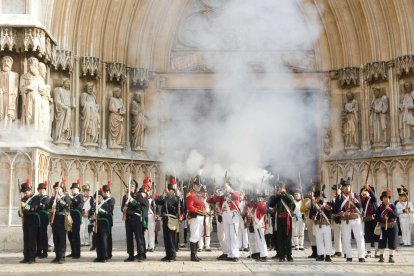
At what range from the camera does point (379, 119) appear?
60.1ft

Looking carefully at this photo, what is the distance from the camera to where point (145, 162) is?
1866 cm

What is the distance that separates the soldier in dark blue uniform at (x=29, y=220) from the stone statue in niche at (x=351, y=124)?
10.3 metres

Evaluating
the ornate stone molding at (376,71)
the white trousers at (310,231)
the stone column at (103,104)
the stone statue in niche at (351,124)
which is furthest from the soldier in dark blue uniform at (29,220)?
the ornate stone molding at (376,71)

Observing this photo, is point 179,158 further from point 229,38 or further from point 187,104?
point 229,38

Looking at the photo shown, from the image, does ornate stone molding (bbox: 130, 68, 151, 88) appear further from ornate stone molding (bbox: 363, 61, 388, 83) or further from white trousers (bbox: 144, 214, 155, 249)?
ornate stone molding (bbox: 363, 61, 388, 83)

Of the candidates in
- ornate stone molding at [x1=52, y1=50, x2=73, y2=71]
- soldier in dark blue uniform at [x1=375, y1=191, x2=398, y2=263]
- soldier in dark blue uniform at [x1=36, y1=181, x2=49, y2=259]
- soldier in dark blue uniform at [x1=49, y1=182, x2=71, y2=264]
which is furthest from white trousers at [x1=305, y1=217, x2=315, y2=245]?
ornate stone molding at [x1=52, y1=50, x2=73, y2=71]

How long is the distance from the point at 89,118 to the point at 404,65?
9.32 meters

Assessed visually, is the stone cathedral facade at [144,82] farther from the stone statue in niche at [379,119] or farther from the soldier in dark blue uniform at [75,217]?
the soldier in dark blue uniform at [75,217]

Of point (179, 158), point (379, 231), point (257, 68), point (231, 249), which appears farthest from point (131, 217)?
point (257, 68)

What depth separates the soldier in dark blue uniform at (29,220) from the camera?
12.4 metres

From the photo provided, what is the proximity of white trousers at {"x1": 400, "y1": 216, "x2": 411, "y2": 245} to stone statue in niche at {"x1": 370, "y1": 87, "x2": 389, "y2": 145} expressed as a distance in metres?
2.65

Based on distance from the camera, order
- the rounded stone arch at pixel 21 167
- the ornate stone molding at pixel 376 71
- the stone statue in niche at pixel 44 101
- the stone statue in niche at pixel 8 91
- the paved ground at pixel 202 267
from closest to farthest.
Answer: the paved ground at pixel 202 267
the rounded stone arch at pixel 21 167
the stone statue in niche at pixel 8 91
the stone statue in niche at pixel 44 101
the ornate stone molding at pixel 376 71

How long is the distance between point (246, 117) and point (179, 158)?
2.56 m

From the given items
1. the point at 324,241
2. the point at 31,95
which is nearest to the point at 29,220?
the point at 31,95
